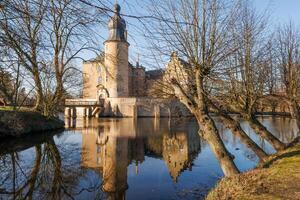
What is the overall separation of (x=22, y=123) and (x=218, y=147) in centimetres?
1434

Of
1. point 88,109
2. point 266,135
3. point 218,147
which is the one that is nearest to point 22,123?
point 266,135

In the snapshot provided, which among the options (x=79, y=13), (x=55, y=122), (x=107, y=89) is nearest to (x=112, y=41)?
(x=107, y=89)

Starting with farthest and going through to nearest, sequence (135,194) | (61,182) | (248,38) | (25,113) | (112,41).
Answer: (112,41), (25,113), (248,38), (61,182), (135,194)

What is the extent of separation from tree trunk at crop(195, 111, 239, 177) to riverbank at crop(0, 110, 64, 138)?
12294 mm

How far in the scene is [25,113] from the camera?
19953 millimetres

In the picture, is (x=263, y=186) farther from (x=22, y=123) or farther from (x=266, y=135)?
(x=22, y=123)

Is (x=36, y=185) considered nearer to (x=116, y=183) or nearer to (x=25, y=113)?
(x=116, y=183)

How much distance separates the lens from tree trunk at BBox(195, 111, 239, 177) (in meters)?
7.48

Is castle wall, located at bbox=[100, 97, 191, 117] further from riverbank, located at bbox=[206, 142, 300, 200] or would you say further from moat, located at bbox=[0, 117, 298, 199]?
riverbank, located at bbox=[206, 142, 300, 200]

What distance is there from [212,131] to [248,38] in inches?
199

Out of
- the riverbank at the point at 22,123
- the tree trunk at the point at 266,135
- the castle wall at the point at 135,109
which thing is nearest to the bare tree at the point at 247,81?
the tree trunk at the point at 266,135

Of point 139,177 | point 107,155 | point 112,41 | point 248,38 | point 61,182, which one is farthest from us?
point 112,41

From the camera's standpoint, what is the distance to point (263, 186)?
6094 mm

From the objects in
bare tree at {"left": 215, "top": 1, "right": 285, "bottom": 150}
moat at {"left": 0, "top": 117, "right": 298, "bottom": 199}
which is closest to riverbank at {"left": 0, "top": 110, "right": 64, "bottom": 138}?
moat at {"left": 0, "top": 117, "right": 298, "bottom": 199}
